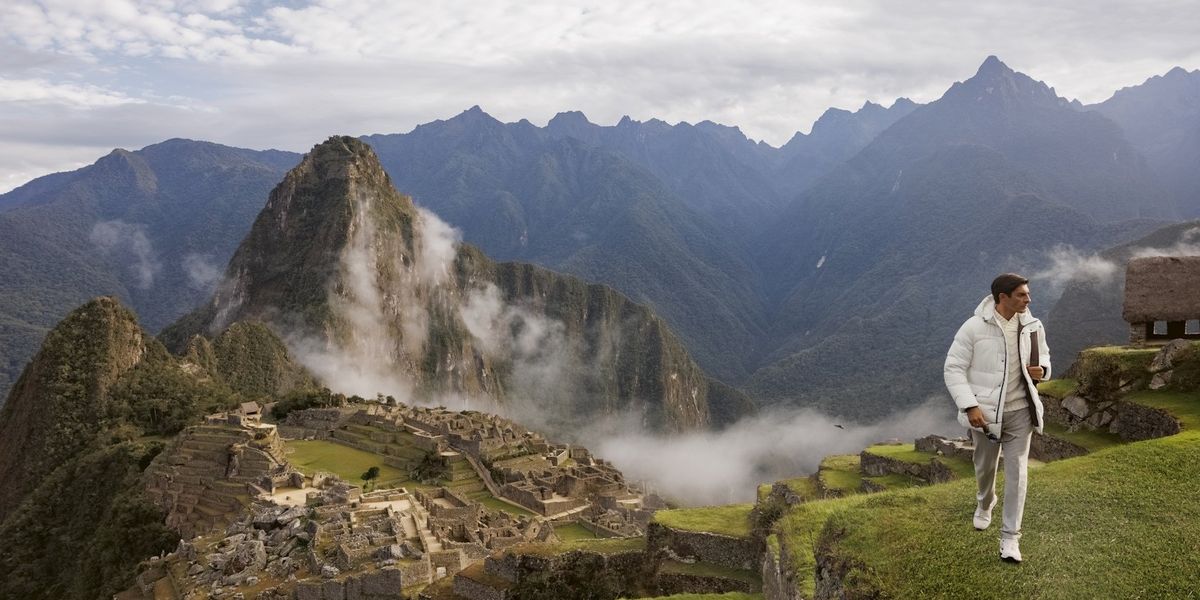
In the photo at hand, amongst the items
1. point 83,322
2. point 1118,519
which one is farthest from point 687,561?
point 83,322

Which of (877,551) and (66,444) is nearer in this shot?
(877,551)

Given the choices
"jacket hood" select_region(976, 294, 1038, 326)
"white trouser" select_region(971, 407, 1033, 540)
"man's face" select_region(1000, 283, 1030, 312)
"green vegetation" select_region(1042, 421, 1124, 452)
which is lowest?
"green vegetation" select_region(1042, 421, 1124, 452)

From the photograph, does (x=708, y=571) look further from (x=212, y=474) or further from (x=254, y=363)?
(x=254, y=363)

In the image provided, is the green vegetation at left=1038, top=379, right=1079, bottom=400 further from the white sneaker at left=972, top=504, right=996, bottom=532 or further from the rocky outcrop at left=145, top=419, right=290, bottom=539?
the rocky outcrop at left=145, top=419, right=290, bottom=539

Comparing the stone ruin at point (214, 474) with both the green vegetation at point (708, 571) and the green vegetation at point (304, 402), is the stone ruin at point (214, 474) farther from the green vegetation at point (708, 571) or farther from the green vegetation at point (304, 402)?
the green vegetation at point (708, 571)

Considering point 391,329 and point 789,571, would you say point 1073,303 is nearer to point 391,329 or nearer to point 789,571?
point 391,329

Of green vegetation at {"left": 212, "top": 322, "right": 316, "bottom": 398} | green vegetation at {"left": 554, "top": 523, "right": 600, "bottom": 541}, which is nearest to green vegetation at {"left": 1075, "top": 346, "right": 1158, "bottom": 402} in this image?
green vegetation at {"left": 554, "top": 523, "right": 600, "bottom": 541}

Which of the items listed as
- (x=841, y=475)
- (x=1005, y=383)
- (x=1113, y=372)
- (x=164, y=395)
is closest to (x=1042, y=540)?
(x=1005, y=383)
